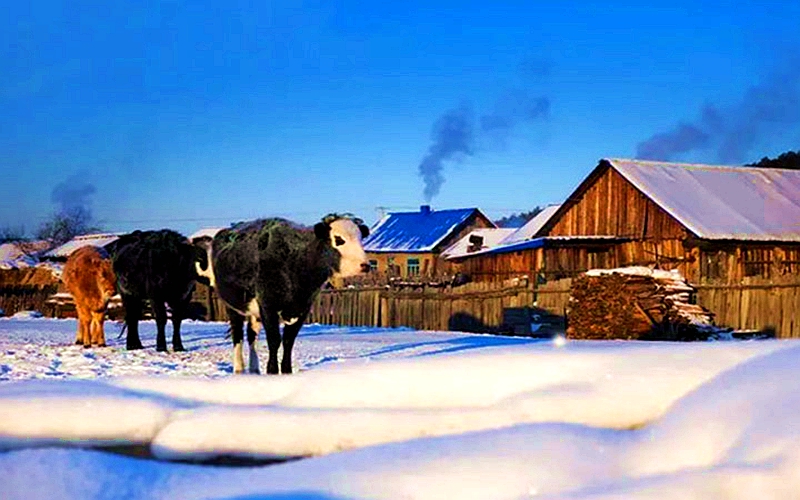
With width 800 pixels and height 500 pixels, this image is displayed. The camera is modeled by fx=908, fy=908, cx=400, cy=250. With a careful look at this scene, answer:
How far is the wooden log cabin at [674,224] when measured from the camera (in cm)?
3200

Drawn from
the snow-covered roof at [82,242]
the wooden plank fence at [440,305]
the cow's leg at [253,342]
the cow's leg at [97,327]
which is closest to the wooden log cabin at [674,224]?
the wooden plank fence at [440,305]

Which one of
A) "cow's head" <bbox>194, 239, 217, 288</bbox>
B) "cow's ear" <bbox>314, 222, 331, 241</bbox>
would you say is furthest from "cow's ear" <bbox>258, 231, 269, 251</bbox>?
"cow's head" <bbox>194, 239, 217, 288</bbox>

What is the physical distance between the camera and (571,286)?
2233 centimetres

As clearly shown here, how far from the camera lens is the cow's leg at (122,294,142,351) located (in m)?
15.6

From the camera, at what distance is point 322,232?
9.78 metres

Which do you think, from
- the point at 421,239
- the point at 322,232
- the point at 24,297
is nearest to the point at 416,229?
the point at 421,239

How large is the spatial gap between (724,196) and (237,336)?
28.4 metres

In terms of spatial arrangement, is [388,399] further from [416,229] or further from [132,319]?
[416,229]

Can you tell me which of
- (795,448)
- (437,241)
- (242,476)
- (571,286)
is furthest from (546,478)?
(437,241)

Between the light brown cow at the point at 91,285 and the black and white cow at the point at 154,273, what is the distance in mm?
192

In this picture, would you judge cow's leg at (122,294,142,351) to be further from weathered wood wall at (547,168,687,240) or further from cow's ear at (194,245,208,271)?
weathered wood wall at (547,168,687,240)

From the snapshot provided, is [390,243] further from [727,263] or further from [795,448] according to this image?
[795,448]

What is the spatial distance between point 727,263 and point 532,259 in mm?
10443

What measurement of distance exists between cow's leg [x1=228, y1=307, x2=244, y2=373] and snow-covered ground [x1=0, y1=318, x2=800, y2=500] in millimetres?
7598
